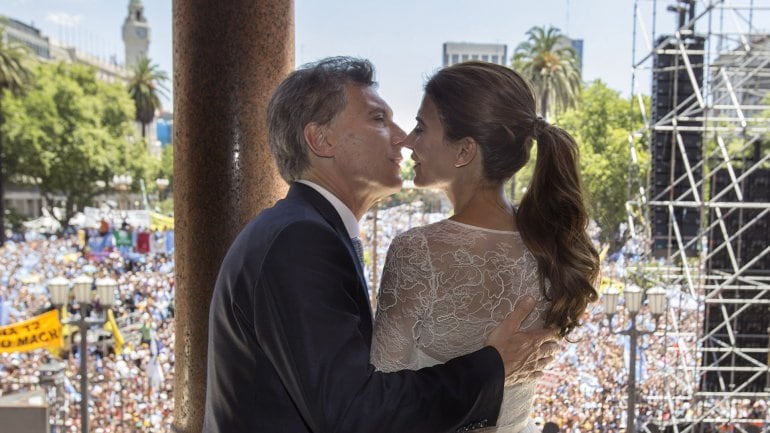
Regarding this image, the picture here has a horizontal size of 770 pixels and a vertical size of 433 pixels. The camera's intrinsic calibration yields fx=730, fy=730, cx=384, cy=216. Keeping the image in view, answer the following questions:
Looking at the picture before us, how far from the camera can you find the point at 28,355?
12469 millimetres

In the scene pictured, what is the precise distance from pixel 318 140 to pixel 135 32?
106m

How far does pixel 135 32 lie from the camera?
324 feet

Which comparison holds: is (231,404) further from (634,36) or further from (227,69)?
(634,36)

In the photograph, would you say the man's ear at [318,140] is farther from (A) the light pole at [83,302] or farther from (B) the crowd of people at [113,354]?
(B) the crowd of people at [113,354]

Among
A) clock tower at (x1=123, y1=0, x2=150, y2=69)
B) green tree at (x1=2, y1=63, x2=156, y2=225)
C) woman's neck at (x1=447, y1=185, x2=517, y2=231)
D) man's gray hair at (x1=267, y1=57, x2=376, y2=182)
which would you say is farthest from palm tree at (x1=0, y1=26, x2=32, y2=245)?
clock tower at (x1=123, y1=0, x2=150, y2=69)

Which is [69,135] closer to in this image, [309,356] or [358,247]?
[358,247]

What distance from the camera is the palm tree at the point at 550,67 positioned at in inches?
1110

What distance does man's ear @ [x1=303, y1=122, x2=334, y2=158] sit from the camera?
149cm

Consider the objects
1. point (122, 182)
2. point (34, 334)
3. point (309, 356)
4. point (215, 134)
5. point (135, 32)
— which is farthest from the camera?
point (135, 32)

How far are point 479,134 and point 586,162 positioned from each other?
2564 centimetres

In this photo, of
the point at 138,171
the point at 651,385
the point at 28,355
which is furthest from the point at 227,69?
the point at 138,171

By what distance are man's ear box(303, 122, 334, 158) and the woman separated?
18 centimetres

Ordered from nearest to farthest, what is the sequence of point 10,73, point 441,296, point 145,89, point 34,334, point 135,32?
1. point 441,296
2. point 34,334
3. point 10,73
4. point 145,89
5. point 135,32

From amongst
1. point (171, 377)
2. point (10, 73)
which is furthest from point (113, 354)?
point (10, 73)
